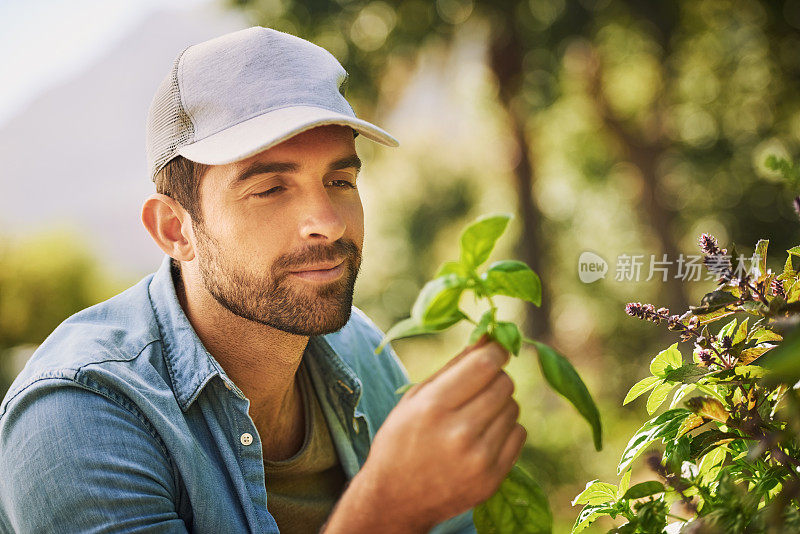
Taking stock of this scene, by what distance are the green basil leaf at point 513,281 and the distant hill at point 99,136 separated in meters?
10.4

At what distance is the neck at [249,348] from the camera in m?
1.39

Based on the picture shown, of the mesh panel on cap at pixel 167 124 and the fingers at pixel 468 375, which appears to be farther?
the mesh panel on cap at pixel 167 124

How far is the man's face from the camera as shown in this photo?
119 cm

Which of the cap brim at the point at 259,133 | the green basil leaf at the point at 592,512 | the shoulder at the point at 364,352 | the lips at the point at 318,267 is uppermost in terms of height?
the cap brim at the point at 259,133

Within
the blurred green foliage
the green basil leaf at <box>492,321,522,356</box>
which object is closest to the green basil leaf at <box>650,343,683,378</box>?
the green basil leaf at <box>492,321,522,356</box>

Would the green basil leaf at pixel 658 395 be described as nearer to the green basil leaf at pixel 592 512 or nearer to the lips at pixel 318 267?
the green basil leaf at pixel 592 512

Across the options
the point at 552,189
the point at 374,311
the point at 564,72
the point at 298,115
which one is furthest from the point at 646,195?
the point at 298,115

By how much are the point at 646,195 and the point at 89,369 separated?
6414mm

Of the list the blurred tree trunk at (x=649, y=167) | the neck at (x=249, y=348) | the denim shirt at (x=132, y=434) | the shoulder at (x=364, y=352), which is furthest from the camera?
the blurred tree trunk at (x=649, y=167)

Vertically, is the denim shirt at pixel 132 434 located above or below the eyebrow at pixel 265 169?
below

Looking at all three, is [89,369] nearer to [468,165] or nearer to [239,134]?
[239,134]

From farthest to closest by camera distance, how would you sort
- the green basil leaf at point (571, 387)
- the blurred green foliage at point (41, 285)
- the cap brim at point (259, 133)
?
1. the blurred green foliage at point (41, 285)
2. the cap brim at point (259, 133)
3. the green basil leaf at point (571, 387)

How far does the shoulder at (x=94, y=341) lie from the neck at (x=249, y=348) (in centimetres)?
10

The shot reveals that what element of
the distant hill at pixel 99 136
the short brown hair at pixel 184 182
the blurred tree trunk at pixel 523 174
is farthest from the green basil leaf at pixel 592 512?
the distant hill at pixel 99 136
